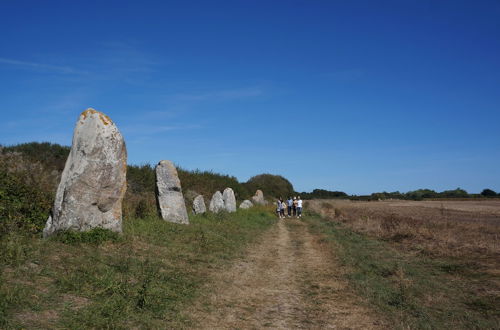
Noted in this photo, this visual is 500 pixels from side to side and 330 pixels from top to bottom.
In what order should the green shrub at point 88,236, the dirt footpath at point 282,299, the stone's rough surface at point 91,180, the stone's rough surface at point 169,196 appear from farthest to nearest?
the stone's rough surface at point 169,196
the stone's rough surface at point 91,180
the green shrub at point 88,236
the dirt footpath at point 282,299

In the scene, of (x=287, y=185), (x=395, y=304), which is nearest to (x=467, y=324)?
(x=395, y=304)

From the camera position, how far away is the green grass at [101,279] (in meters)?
5.50

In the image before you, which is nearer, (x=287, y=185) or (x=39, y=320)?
(x=39, y=320)

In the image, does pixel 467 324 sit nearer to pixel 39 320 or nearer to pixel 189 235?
pixel 39 320

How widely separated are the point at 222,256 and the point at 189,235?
8.18ft

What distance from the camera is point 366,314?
263 inches

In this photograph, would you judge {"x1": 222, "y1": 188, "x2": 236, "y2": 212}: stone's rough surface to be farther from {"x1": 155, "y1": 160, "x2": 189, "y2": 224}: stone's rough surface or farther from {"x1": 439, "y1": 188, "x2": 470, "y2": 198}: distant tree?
{"x1": 439, "y1": 188, "x2": 470, "y2": 198}: distant tree

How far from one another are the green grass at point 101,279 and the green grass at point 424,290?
3.46 meters

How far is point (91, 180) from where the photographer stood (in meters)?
10.5

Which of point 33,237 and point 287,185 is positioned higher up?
point 287,185

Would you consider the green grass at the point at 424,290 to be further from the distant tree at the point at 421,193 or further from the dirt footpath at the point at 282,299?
the distant tree at the point at 421,193

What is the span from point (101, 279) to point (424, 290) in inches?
255

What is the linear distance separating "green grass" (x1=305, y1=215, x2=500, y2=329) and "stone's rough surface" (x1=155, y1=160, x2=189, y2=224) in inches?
285

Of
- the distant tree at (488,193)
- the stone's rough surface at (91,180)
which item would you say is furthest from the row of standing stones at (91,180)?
the distant tree at (488,193)
